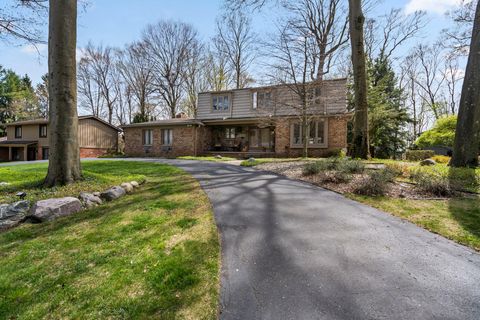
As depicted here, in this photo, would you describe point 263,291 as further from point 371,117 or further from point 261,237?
point 371,117

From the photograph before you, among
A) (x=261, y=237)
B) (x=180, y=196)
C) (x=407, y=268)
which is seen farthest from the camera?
(x=180, y=196)

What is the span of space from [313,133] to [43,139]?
26.5m

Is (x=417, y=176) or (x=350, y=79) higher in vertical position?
(x=350, y=79)

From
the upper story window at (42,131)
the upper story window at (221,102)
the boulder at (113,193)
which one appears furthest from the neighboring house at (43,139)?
the boulder at (113,193)

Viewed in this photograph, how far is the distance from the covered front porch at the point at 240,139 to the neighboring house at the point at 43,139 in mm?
12468

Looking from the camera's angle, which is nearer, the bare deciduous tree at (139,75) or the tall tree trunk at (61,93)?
the tall tree trunk at (61,93)

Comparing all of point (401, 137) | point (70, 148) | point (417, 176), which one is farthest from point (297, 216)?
point (401, 137)

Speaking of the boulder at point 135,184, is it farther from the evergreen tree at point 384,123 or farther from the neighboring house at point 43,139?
the neighboring house at point 43,139

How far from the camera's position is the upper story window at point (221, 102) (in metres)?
20.0

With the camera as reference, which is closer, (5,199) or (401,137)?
(5,199)

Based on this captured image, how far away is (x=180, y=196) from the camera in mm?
5551

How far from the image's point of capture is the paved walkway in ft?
6.82

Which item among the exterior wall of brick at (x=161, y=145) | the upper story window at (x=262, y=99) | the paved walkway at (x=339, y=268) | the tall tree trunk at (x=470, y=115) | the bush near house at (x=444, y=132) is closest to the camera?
the paved walkway at (x=339, y=268)

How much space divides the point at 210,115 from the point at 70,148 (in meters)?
15.3
